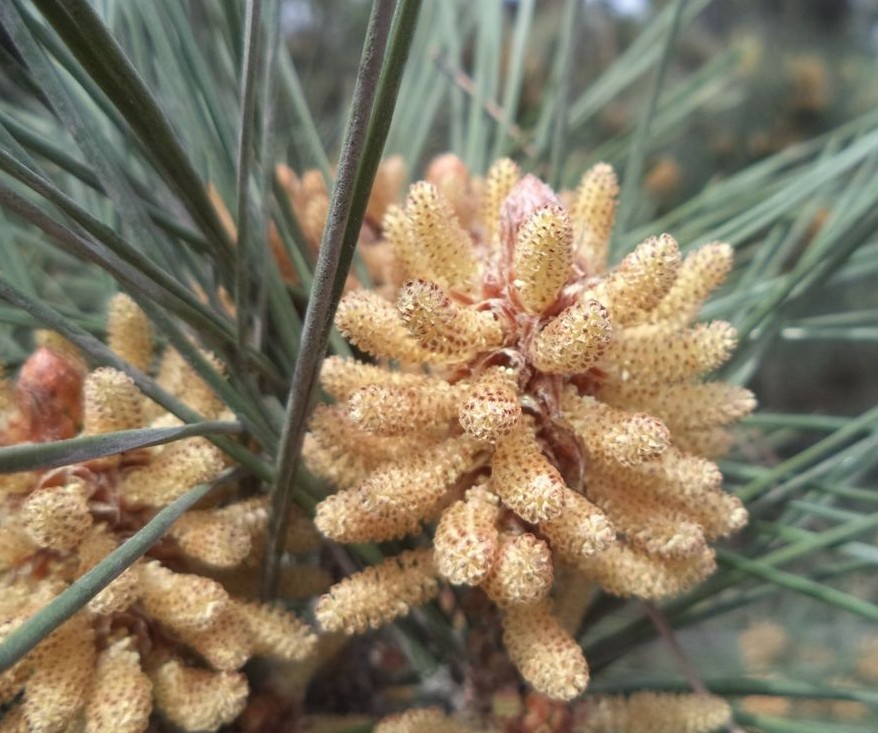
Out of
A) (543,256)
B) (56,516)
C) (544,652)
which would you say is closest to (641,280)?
(543,256)

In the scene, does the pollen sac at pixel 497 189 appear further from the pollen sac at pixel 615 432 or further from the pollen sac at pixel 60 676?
the pollen sac at pixel 60 676

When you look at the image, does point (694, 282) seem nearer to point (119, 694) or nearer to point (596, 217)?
point (596, 217)

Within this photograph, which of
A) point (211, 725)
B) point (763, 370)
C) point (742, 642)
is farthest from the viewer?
point (763, 370)

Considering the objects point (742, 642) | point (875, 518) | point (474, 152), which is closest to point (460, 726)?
point (875, 518)

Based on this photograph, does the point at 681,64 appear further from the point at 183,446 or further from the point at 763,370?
the point at 183,446

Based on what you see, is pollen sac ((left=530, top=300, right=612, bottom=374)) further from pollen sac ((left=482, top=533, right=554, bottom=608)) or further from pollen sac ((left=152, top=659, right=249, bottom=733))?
pollen sac ((left=152, top=659, right=249, bottom=733))

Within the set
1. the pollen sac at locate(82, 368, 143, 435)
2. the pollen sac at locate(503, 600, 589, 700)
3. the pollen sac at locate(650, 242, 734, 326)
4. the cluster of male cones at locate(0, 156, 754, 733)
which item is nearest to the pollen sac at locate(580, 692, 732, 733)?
the cluster of male cones at locate(0, 156, 754, 733)
